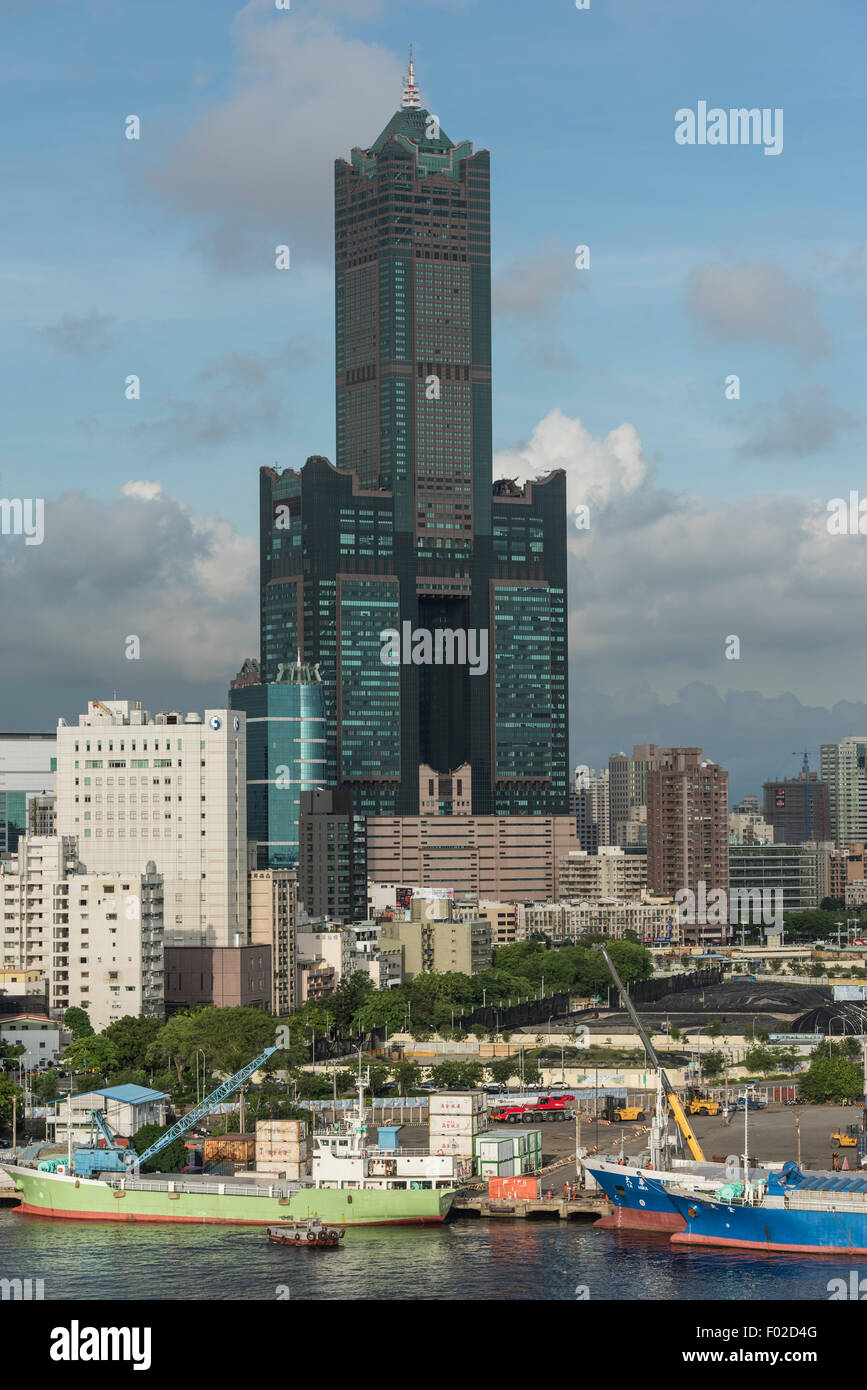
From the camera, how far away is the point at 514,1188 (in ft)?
220

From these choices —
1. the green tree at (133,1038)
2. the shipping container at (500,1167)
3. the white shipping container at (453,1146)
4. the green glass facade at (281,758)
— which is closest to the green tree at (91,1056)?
the green tree at (133,1038)

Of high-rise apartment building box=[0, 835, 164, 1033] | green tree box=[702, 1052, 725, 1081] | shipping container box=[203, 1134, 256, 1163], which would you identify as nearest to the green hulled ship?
shipping container box=[203, 1134, 256, 1163]

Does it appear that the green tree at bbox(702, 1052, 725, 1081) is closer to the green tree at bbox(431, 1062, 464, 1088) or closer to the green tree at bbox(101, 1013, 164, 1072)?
the green tree at bbox(431, 1062, 464, 1088)

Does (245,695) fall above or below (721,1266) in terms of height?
above

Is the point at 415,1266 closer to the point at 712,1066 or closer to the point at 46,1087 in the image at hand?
the point at 46,1087

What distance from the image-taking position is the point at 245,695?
19400 centimetres

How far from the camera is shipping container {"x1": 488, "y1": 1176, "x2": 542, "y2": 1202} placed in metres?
66.9

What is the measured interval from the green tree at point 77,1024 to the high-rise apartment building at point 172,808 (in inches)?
551

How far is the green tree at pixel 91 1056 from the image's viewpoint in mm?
90750

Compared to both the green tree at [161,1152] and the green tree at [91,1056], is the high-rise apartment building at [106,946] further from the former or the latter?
the green tree at [161,1152]

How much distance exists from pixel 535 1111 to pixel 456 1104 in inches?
597
